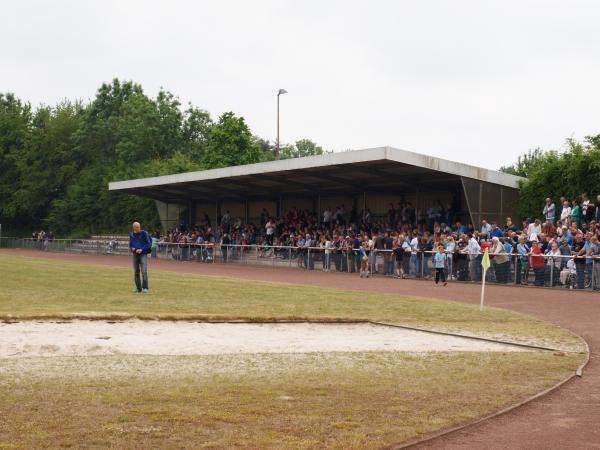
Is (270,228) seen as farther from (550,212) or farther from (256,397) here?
(256,397)

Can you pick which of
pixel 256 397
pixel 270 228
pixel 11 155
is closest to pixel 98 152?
pixel 11 155

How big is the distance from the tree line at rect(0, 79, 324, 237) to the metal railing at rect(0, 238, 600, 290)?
91.0 ft

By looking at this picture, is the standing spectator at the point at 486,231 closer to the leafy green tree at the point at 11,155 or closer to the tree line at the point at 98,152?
the tree line at the point at 98,152

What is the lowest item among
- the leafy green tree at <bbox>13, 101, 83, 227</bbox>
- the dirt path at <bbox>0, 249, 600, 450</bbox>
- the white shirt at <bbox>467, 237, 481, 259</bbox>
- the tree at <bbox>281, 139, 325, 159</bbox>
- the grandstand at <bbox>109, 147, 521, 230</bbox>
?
the dirt path at <bbox>0, 249, 600, 450</bbox>

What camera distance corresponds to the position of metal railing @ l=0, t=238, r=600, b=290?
23.6 metres

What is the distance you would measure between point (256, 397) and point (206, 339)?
165 inches

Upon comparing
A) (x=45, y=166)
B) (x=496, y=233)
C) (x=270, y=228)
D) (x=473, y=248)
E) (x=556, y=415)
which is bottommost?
(x=556, y=415)

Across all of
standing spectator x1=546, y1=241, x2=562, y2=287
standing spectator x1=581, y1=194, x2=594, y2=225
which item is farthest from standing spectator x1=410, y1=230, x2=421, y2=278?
standing spectator x1=581, y1=194, x2=594, y2=225

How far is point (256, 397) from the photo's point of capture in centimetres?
727

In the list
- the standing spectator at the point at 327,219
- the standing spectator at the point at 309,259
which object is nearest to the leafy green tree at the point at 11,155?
the standing spectator at the point at 327,219

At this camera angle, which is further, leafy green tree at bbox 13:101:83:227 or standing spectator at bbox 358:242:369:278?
leafy green tree at bbox 13:101:83:227

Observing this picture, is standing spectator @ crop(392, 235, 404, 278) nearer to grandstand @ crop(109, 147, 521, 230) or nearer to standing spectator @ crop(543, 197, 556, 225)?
grandstand @ crop(109, 147, 521, 230)

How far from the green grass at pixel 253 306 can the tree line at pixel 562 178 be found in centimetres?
1329

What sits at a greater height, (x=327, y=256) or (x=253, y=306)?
(x=327, y=256)
